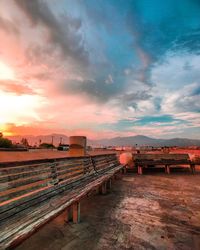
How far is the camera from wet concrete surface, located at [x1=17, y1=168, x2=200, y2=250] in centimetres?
291

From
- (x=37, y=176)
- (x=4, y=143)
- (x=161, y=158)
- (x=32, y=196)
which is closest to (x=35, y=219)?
(x=32, y=196)

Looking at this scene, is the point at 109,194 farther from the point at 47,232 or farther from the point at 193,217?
the point at 47,232

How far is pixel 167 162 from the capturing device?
1106cm

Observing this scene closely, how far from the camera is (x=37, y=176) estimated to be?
3.21 meters

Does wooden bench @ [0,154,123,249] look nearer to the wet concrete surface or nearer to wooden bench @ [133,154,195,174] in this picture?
the wet concrete surface

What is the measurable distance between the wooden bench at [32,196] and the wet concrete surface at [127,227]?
0.46m

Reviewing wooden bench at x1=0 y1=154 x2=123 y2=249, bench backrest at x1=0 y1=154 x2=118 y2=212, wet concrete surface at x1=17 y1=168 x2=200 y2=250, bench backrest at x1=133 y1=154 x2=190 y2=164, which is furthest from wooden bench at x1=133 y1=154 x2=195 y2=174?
wooden bench at x1=0 y1=154 x2=123 y2=249

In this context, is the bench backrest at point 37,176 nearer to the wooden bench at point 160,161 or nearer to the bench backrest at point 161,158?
the wooden bench at point 160,161

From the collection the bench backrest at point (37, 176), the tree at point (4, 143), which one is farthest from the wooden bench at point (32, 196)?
the tree at point (4, 143)

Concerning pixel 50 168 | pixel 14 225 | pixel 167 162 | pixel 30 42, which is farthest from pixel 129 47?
pixel 14 225

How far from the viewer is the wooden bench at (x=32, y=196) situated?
2.18 metres

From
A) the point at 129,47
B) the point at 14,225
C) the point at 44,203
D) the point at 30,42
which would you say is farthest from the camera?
the point at 129,47

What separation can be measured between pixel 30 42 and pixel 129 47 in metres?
5.49

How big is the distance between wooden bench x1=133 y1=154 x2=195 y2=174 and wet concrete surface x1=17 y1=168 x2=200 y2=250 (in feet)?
17.5
